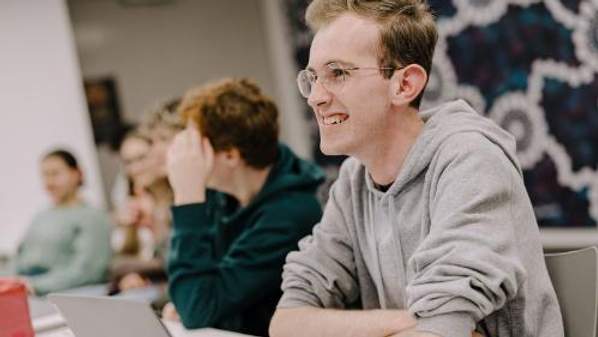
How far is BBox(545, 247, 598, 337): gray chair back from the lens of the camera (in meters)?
1.26

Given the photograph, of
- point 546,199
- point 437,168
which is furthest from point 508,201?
point 546,199

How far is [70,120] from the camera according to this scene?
4660 millimetres

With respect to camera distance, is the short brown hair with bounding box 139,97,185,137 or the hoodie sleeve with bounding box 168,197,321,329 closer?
the hoodie sleeve with bounding box 168,197,321,329

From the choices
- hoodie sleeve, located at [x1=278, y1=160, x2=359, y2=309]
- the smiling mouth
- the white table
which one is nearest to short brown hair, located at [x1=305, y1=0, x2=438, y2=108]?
the smiling mouth

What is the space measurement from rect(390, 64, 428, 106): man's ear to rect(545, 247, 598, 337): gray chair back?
394 mm

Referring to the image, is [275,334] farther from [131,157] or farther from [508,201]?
[131,157]

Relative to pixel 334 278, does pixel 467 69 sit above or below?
above

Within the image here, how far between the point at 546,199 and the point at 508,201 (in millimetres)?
2365

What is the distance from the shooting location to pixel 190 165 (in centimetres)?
182

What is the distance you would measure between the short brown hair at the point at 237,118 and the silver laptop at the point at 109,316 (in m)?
0.60

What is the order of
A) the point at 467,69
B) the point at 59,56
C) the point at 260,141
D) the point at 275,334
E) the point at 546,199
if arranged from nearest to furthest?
the point at 275,334 → the point at 260,141 → the point at 546,199 → the point at 467,69 → the point at 59,56

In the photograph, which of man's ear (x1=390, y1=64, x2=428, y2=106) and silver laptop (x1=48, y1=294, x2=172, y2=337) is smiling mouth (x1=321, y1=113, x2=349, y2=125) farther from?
silver laptop (x1=48, y1=294, x2=172, y2=337)

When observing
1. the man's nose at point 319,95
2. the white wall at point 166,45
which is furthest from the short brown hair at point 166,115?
the white wall at point 166,45

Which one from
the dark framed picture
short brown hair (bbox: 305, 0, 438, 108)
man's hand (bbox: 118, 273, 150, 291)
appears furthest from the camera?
the dark framed picture
